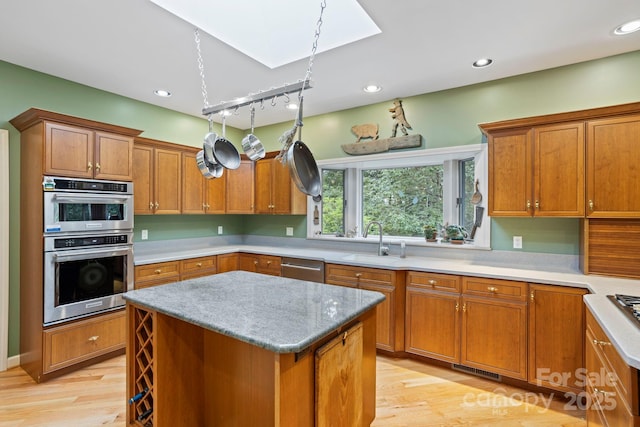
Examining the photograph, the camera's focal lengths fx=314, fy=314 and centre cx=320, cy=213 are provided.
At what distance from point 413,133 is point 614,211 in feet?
6.09

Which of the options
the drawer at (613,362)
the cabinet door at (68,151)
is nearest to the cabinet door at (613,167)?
the drawer at (613,362)

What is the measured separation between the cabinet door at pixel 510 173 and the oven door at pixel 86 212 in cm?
342

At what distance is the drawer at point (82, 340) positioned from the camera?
2596 millimetres

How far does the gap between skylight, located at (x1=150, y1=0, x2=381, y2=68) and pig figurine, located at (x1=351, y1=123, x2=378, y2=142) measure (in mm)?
1393

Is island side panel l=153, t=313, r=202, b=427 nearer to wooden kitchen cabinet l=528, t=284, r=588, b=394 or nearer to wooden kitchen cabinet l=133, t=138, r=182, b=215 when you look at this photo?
wooden kitchen cabinet l=133, t=138, r=182, b=215

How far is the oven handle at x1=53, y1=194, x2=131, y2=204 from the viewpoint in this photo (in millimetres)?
2614

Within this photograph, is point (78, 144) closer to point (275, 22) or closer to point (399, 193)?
point (275, 22)

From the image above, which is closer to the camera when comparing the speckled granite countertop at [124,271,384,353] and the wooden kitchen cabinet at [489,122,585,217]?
the speckled granite countertop at [124,271,384,353]

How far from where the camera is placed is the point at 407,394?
2.47 m

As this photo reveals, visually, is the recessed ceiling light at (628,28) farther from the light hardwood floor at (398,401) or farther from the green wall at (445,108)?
the light hardwood floor at (398,401)

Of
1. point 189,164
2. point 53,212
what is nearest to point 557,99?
point 189,164

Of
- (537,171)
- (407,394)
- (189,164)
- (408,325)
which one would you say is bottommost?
(407,394)

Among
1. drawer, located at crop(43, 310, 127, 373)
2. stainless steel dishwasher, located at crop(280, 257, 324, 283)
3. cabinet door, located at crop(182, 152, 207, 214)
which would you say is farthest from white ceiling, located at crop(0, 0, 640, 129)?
drawer, located at crop(43, 310, 127, 373)

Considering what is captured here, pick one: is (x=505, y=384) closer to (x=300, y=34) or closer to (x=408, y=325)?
(x=408, y=325)
